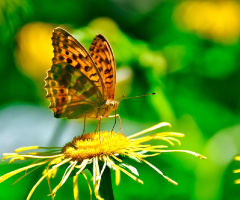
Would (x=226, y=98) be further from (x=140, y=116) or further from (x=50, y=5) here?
(x=50, y=5)

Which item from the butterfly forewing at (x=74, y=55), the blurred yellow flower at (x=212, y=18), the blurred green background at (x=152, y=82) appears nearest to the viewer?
the butterfly forewing at (x=74, y=55)

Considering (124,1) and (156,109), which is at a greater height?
(124,1)

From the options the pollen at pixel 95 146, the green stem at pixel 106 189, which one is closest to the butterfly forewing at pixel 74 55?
the pollen at pixel 95 146

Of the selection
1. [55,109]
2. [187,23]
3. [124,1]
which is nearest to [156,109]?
[55,109]

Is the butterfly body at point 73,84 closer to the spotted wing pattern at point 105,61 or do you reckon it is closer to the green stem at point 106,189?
the spotted wing pattern at point 105,61

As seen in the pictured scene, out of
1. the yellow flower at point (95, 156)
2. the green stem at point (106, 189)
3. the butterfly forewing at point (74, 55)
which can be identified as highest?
the butterfly forewing at point (74, 55)

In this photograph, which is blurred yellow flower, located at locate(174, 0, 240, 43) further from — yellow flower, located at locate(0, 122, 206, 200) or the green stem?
the green stem

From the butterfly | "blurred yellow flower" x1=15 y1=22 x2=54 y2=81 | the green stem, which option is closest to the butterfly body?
the butterfly

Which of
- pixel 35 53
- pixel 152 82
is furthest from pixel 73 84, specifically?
pixel 35 53
